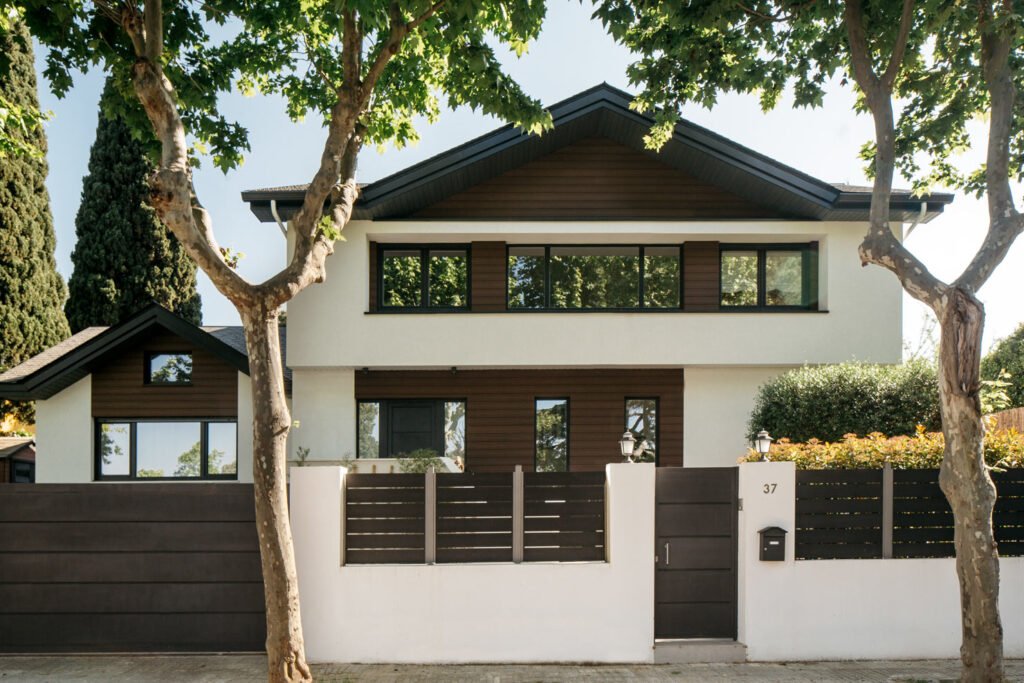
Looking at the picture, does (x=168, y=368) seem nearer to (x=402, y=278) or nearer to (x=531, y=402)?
(x=402, y=278)

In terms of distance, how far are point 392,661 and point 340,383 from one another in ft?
24.2

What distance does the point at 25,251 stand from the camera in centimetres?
2361

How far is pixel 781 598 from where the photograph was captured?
8.20 m

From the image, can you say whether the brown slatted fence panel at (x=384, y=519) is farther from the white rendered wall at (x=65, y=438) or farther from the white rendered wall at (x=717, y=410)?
the white rendered wall at (x=65, y=438)

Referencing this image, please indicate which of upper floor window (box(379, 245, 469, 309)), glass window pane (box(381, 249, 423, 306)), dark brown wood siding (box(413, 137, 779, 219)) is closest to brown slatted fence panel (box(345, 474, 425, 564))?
upper floor window (box(379, 245, 469, 309))

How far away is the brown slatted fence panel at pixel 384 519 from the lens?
813 centimetres

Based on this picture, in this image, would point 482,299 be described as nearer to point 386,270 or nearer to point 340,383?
point 386,270

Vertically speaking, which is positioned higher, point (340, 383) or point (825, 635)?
point (340, 383)

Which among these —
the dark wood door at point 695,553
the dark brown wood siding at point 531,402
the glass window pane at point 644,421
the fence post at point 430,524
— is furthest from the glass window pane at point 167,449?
the dark wood door at point 695,553

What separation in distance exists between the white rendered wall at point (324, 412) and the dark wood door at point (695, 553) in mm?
7674

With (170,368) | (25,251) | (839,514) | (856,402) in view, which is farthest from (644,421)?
(25,251)

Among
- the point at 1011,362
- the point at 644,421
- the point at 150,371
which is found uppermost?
the point at 1011,362

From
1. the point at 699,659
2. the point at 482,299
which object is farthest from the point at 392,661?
the point at 482,299

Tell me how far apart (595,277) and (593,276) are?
4 cm
